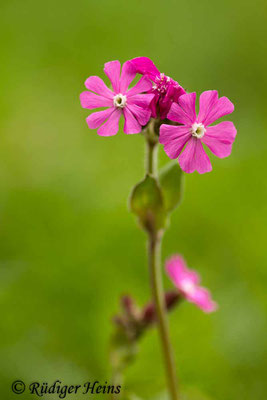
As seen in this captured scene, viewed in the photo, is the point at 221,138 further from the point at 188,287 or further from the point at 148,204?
the point at 188,287

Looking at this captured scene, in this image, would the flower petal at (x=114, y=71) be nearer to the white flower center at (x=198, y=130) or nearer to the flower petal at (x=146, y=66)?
the flower petal at (x=146, y=66)

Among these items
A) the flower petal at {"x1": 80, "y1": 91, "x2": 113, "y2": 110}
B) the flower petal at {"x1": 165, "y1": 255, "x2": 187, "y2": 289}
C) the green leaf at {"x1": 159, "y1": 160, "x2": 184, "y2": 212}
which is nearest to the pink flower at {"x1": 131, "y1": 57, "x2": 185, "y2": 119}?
the flower petal at {"x1": 80, "y1": 91, "x2": 113, "y2": 110}

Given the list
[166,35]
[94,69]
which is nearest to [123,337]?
[94,69]

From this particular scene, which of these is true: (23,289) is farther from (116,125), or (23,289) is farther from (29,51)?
(29,51)

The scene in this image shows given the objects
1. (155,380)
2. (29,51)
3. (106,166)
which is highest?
(29,51)

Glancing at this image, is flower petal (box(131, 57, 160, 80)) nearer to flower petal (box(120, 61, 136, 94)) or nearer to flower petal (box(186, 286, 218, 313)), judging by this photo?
flower petal (box(120, 61, 136, 94))

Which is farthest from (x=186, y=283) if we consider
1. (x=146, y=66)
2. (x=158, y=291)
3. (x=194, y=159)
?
(x=146, y=66)
